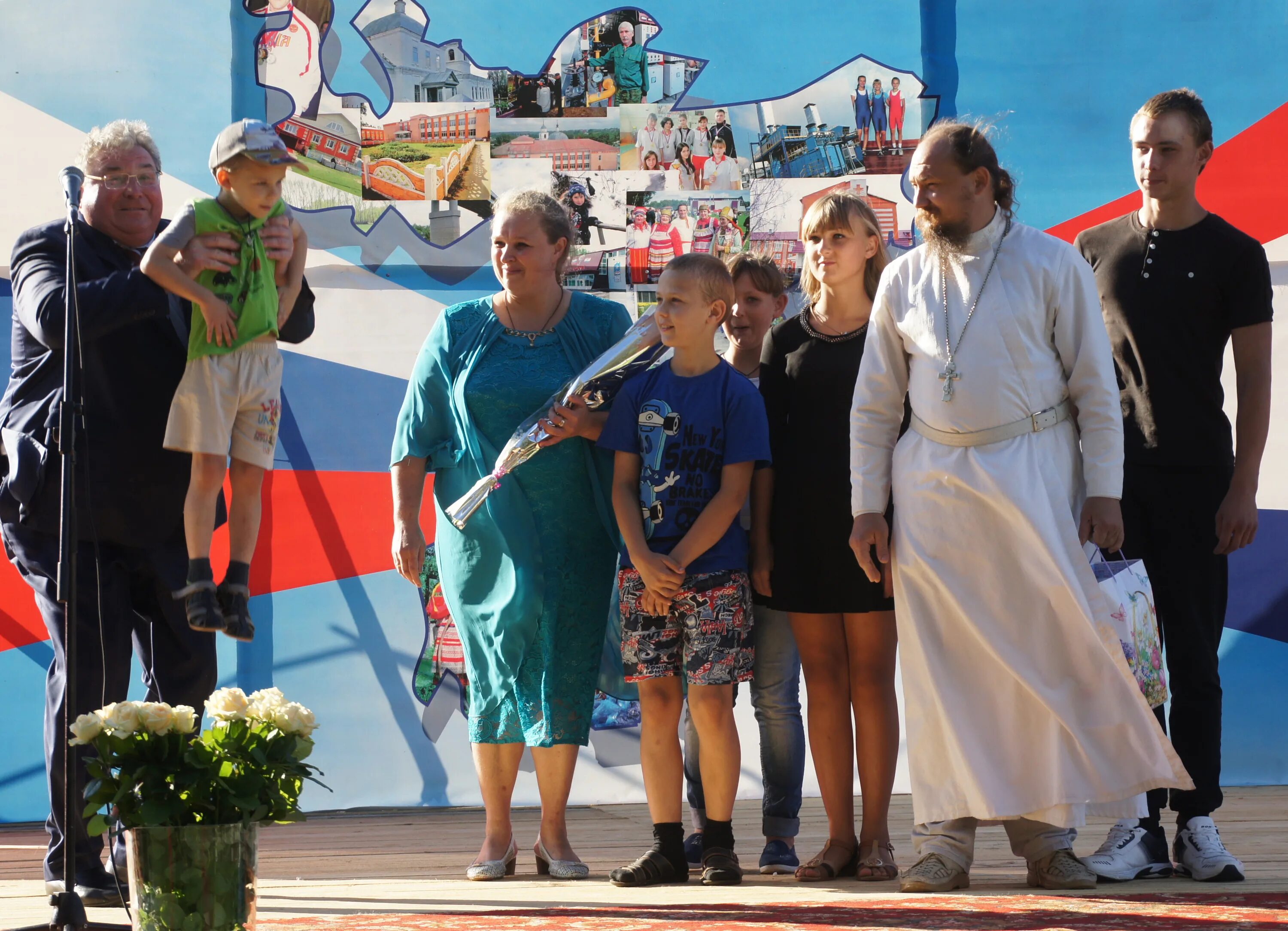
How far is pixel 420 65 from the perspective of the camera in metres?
4.18

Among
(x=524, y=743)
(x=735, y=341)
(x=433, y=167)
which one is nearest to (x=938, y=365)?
(x=735, y=341)

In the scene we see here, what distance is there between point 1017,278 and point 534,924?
1.47 metres

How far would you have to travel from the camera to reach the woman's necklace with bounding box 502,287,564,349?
121 inches

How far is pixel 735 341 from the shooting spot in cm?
334

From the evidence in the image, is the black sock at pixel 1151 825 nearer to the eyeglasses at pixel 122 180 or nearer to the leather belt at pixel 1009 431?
the leather belt at pixel 1009 431

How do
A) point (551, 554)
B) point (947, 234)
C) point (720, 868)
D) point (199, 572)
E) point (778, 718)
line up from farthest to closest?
point (778, 718) → point (551, 554) → point (720, 868) → point (947, 234) → point (199, 572)

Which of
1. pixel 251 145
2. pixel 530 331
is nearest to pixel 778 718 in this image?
A: pixel 530 331

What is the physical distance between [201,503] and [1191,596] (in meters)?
2.00

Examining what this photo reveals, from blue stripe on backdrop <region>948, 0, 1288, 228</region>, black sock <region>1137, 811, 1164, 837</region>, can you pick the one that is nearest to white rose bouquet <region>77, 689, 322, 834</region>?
black sock <region>1137, 811, 1164, 837</region>

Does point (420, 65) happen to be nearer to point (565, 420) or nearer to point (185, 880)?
point (565, 420)

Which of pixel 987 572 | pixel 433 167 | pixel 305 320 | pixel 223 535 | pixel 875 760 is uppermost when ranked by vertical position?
pixel 433 167

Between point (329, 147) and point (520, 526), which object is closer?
point (520, 526)

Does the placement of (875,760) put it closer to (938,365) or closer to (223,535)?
(938,365)

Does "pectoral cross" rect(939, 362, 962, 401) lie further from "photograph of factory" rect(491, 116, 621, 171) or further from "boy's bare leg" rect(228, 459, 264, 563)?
"photograph of factory" rect(491, 116, 621, 171)
